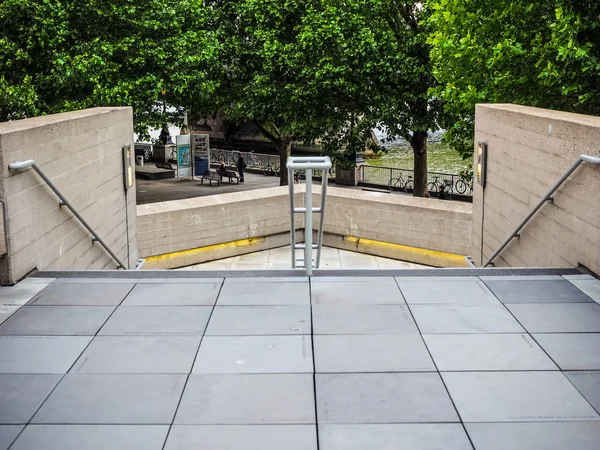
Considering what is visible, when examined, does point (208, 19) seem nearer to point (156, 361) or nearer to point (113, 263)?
point (113, 263)

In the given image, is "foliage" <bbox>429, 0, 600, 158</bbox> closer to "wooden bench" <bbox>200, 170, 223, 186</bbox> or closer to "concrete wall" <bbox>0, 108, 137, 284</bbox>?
"concrete wall" <bbox>0, 108, 137, 284</bbox>

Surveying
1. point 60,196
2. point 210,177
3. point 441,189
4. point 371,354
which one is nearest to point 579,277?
point 371,354

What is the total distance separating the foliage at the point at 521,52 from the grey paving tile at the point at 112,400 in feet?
41.5

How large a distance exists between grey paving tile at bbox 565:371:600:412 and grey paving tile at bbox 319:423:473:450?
992 mm

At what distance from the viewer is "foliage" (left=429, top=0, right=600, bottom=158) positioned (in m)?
15.6

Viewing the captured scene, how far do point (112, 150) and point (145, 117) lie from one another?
46.1 feet

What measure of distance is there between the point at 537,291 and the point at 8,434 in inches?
190

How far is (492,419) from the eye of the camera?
458 cm

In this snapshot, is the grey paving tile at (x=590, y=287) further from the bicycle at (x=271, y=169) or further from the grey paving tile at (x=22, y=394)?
the bicycle at (x=271, y=169)

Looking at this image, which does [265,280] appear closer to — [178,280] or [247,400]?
[178,280]

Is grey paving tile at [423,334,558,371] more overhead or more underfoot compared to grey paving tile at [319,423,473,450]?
more overhead

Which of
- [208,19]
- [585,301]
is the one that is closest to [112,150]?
[585,301]

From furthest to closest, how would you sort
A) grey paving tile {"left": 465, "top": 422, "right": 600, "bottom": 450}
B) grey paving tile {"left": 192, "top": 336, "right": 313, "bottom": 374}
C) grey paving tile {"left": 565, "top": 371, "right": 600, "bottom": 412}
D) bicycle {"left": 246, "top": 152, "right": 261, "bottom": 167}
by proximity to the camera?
bicycle {"left": 246, "top": 152, "right": 261, "bottom": 167}
grey paving tile {"left": 192, "top": 336, "right": 313, "bottom": 374}
grey paving tile {"left": 565, "top": 371, "right": 600, "bottom": 412}
grey paving tile {"left": 465, "top": 422, "right": 600, "bottom": 450}

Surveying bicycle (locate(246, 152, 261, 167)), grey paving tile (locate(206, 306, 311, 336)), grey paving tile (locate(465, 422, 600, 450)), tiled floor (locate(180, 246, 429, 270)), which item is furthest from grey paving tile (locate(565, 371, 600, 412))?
bicycle (locate(246, 152, 261, 167))
